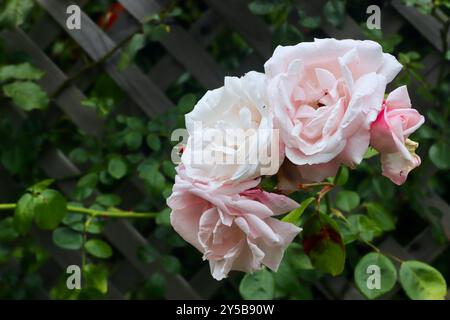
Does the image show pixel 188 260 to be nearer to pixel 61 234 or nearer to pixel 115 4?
pixel 61 234

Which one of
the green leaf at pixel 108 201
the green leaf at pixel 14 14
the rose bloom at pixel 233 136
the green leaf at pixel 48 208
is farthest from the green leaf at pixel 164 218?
the rose bloom at pixel 233 136

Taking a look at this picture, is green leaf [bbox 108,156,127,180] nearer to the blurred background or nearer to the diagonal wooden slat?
the blurred background

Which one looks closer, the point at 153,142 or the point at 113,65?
the point at 153,142

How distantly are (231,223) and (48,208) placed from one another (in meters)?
0.59

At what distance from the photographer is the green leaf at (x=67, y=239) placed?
123cm

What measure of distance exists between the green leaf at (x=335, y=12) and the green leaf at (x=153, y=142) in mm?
413

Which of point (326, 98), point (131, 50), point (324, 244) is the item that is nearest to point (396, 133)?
point (326, 98)

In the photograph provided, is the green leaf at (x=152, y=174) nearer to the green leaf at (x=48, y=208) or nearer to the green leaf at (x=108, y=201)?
the green leaf at (x=108, y=201)

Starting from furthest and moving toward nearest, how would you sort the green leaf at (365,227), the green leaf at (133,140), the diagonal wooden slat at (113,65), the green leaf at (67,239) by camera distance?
the diagonal wooden slat at (113,65), the green leaf at (133,140), the green leaf at (67,239), the green leaf at (365,227)

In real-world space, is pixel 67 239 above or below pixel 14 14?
below

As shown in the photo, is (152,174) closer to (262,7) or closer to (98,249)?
(98,249)

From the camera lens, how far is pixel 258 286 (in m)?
1.01
